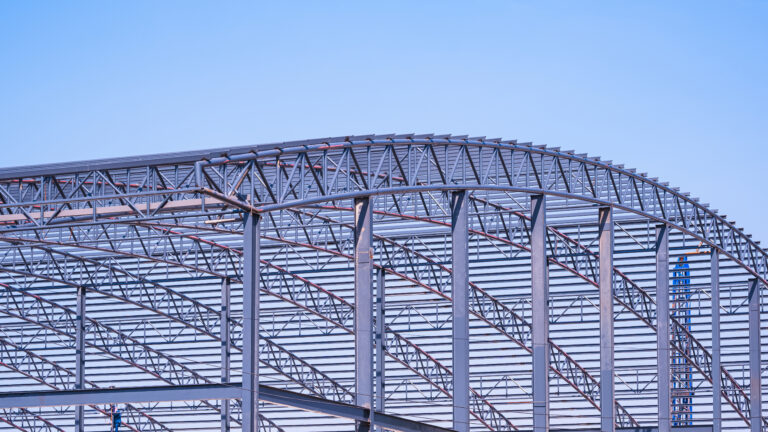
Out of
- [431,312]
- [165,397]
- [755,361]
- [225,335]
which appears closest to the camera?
[165,397]

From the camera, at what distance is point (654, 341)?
161 feet

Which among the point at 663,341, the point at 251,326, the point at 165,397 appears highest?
the point at 663,341

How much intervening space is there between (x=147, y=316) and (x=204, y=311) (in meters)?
3.14

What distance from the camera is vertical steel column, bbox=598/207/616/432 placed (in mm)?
33125

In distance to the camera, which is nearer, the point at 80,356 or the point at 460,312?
the point at 460,312

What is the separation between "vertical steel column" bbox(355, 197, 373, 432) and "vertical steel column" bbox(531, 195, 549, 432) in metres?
5.71

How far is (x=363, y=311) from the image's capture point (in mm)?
26391

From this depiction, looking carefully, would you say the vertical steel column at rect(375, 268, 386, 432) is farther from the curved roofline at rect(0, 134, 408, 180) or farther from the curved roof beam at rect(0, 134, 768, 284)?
the curved roofline at rect(0, 134, 408, 180)

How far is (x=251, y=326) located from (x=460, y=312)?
6980 mm

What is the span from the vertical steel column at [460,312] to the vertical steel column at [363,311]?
2.84m

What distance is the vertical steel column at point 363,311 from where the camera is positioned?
84.9 ft

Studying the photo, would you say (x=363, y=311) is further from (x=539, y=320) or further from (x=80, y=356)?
(x=80, y=356)

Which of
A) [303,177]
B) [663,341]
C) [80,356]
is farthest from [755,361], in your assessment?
[80,356]

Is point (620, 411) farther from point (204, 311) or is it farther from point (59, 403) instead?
point (59, 403)
